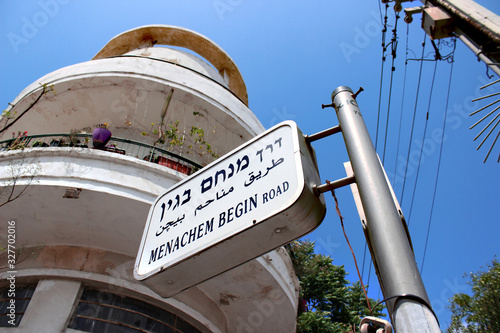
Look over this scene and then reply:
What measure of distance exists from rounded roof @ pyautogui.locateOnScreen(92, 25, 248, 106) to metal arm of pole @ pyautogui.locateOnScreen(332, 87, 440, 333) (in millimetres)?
12606

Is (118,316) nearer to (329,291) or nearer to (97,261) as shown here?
(97,261)

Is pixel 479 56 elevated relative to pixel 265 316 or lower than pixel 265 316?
elevated

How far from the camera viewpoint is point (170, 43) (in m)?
13.7

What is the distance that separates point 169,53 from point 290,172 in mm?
11333

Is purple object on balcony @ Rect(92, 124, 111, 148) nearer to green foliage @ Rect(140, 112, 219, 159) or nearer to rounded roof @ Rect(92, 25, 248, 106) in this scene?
green foliage @ Rect(140, 112, 219, 159)

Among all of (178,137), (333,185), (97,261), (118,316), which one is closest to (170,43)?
(178,137)

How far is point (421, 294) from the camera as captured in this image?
1.35 meters

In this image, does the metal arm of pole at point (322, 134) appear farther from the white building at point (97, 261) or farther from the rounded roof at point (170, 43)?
the rounded roof at point (170, 43)

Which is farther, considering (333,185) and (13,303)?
(13,303)

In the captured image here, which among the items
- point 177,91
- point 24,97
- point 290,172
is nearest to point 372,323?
point 290,172

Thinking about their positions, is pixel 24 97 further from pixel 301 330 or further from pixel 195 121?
pixel 301 330

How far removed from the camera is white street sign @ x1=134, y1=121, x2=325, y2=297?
176 cm

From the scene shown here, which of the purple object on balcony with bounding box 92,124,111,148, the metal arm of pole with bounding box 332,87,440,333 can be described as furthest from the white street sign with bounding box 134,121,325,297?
the purple object on balcony with bounding box 92,124,111,148

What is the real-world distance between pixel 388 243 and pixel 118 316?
5.55 metres
